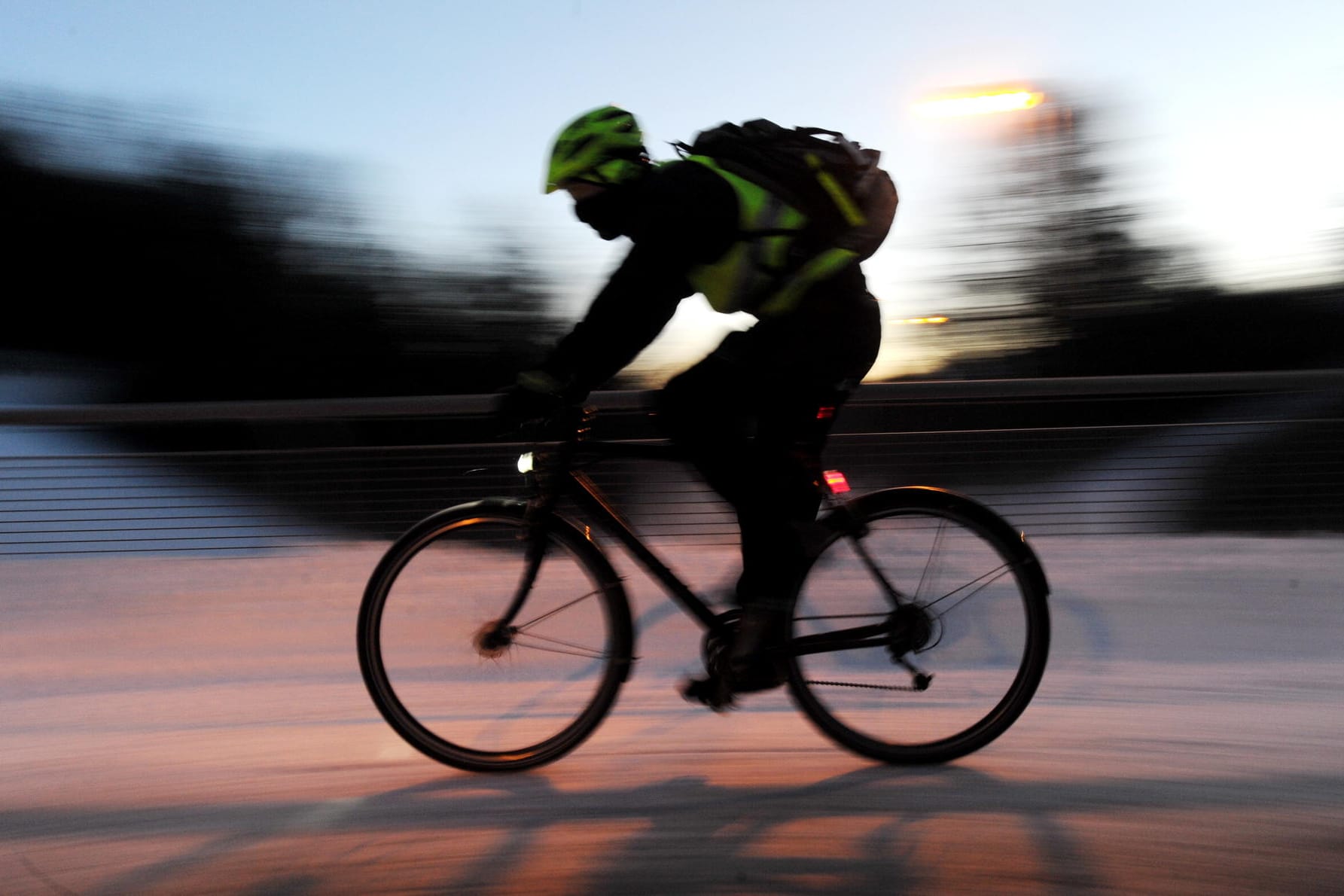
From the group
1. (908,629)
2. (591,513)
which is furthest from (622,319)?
(908,629)

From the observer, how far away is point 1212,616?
4.68 metres

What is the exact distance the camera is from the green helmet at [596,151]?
9.70ft

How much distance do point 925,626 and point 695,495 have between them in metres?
1.60

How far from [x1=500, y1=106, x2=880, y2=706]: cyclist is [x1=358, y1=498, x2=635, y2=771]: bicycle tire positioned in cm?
35

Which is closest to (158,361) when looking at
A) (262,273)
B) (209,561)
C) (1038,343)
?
(262,273)

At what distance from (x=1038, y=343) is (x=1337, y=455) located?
4.28 m

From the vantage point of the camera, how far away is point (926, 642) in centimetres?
337

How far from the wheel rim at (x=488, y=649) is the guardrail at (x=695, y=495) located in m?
1.52

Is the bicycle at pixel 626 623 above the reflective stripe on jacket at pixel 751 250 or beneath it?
beneath

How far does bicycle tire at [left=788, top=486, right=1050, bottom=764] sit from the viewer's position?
3293 mm

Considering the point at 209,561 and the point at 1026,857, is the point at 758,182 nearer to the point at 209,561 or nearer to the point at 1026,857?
the point at 1026,857

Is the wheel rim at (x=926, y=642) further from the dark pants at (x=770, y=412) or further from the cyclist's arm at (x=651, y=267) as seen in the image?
the cyclist's arm at (x=651, y=267)

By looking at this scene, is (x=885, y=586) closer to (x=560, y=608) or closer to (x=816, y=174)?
(x=560, y=608)

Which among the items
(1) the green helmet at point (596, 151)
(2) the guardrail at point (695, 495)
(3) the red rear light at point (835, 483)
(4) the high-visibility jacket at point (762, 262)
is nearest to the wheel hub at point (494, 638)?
(3) the red rear light at point (835, 483)
